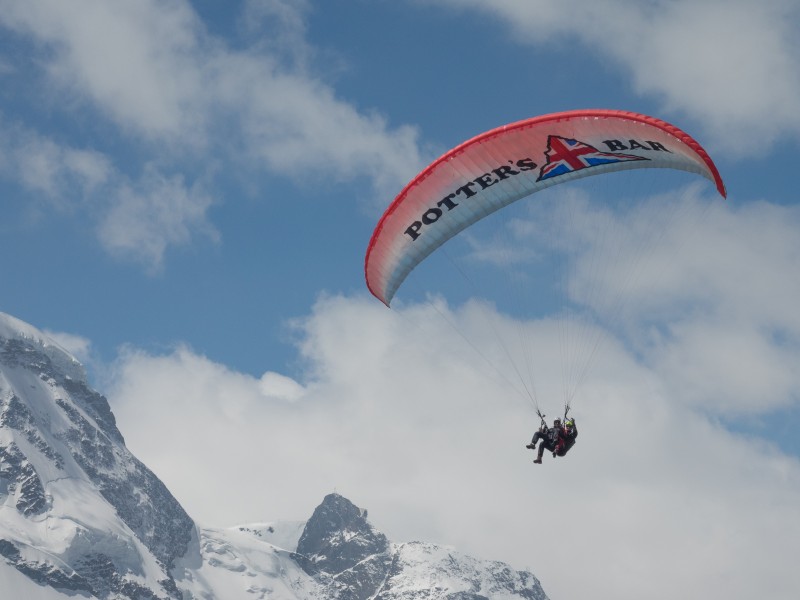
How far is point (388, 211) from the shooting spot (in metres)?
37.2

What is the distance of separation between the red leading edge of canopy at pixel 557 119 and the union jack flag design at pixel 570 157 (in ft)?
3.01

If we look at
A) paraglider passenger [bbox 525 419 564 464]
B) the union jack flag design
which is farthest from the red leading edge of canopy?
paraglider passenger [bbox 525 419 564 464]

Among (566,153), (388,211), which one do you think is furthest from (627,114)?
(388,211)

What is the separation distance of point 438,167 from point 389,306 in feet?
17.9

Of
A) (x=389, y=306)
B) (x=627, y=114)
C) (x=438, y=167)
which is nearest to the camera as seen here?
(x=627, y=114)

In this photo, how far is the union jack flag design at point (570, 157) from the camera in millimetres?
35188

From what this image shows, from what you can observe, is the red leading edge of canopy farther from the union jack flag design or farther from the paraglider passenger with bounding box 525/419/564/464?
the paraglider passenger with bounding box 525/419/564/464

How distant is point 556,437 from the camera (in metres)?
35.8

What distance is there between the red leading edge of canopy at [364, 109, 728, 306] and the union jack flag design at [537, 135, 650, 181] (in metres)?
0.92

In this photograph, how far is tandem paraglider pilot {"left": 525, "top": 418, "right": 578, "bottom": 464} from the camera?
35.7m

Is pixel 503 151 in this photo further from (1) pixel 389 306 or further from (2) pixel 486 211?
(1) pixel 389 306

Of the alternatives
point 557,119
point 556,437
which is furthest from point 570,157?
point 556,437

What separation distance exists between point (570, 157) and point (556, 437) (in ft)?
29.1

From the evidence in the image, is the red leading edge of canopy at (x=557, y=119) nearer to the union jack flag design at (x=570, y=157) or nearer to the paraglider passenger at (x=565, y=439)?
the union jack flag design at (x=570, y=157)
